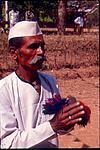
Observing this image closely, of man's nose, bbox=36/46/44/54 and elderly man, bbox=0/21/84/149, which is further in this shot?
man's nose, bbox=36/46/44/54

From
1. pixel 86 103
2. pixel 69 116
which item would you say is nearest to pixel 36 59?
pixel 69 116

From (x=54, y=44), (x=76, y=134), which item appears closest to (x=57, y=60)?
(x=54, y=44)

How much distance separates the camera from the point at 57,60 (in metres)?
12.5

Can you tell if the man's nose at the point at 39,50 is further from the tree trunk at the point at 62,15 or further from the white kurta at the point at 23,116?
the tree trunk at the point at 62,15

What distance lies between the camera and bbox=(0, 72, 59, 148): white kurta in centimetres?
259

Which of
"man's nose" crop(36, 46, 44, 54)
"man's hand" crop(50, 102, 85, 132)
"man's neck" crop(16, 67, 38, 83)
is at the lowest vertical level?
"man's hand" crop(50, 102, 85, 132)

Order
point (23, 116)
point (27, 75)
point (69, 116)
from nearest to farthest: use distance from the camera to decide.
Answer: point (69, 116) < point (23, 116) < point (27, 75)

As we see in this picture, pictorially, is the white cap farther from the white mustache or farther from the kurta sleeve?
the kurta sleeve

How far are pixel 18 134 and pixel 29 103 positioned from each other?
0.23 meters

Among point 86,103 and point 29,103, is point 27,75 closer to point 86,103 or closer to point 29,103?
point 29,103

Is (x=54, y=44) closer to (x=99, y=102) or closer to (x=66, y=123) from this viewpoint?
(x=99, y=102)

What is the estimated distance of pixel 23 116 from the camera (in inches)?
107

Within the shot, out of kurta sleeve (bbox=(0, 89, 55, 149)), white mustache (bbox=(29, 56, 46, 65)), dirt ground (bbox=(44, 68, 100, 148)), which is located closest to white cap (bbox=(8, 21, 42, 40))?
white mustache (bbox=(29, 56, 46, 65))

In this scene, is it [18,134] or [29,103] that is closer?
[18,134]
